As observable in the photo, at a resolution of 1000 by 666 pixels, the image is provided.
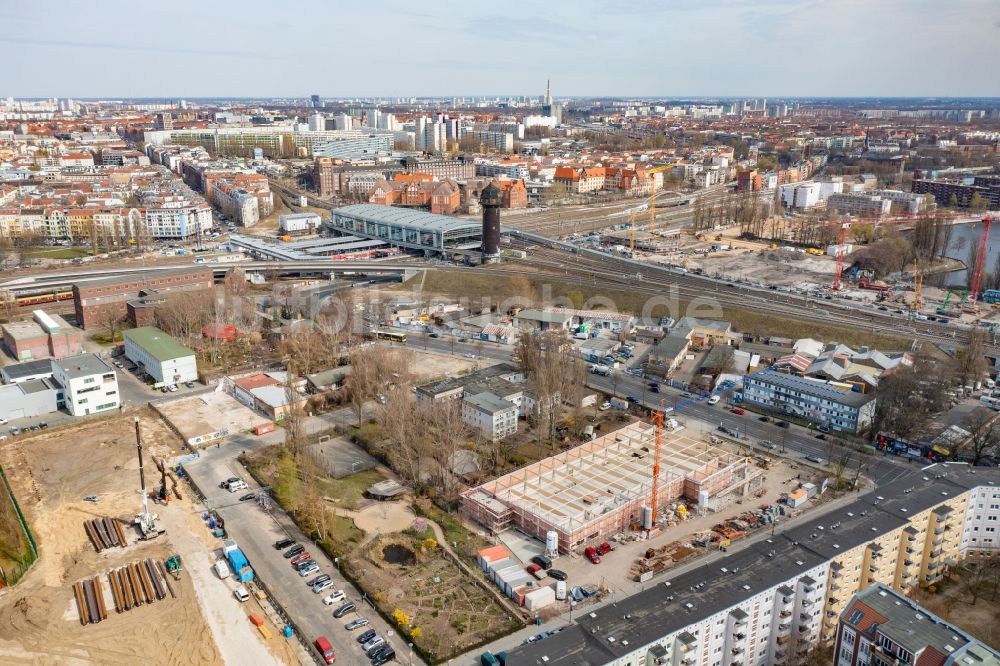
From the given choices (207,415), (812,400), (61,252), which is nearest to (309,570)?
(207,415)

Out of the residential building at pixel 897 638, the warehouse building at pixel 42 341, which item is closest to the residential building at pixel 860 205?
the residential building at pixel 897 638

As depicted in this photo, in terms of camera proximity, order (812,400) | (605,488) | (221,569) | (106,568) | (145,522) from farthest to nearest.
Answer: (812,400)
(605,488)
(145,522)
(106,568)
(221,569)

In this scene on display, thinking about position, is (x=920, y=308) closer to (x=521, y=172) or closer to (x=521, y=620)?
(x=521, y=620)

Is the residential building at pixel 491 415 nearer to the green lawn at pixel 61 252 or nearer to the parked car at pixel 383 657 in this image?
the parked car at pixel 383 657

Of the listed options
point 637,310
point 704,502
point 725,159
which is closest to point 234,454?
point 704,502

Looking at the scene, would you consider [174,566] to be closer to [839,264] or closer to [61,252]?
[839,264]
